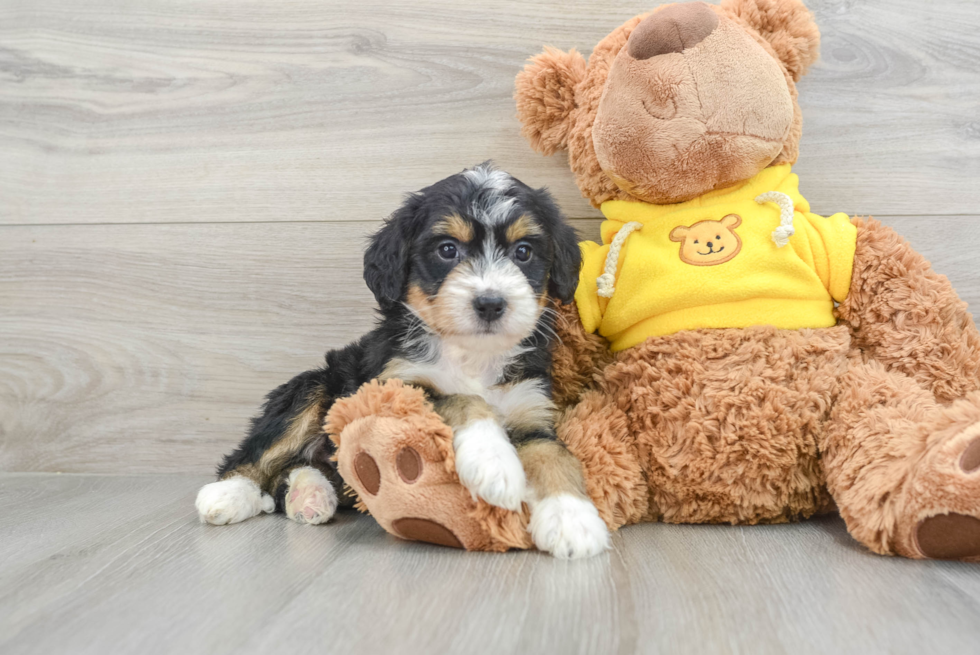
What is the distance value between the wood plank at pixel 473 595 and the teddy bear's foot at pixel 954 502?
0.05 meters

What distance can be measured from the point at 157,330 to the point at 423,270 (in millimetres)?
1256

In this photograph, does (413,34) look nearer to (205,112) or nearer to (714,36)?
(205,112)

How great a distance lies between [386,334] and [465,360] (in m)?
0.23

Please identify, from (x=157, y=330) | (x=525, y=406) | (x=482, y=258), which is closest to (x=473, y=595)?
(x=525, y=406)

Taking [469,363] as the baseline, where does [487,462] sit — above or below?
below

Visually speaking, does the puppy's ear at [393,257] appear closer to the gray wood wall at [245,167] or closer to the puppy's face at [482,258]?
the puppy's face at [482,258]

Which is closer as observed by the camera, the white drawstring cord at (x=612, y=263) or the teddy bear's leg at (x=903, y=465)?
the teddy bear's leg at (x=903, y=465)

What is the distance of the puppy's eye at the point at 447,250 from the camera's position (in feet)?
5.46

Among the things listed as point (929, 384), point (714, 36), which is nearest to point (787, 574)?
point (929, 384)

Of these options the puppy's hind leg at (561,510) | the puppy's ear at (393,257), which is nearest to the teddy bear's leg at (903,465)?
the puppy's hind leg at (561,510)

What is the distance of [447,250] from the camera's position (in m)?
1.67

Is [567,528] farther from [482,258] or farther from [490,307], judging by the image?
[482,258]

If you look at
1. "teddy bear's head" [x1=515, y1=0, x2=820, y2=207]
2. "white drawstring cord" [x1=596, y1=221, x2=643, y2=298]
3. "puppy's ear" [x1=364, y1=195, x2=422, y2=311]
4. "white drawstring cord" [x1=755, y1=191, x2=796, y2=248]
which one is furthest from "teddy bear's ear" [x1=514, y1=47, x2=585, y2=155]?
"white drawstring cord" [x1=755, y1=191, x2=796, y2=248]

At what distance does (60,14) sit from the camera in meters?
2.45
